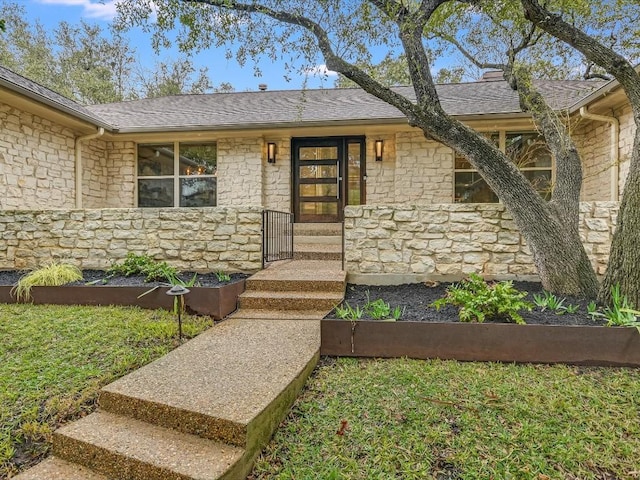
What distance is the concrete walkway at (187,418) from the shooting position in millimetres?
1716

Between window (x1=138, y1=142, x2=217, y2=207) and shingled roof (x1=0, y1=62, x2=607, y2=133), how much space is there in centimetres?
72

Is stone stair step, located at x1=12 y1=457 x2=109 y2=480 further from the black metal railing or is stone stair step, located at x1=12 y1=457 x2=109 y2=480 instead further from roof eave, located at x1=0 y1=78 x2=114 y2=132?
roof eave, located at x1=0 y1=78 x2=114 y2=132

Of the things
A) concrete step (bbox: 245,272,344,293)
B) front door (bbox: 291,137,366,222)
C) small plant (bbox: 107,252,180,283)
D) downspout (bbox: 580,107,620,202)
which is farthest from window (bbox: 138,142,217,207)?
downspout (bbox: 580,107,620,202)

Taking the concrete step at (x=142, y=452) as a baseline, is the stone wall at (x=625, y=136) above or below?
above

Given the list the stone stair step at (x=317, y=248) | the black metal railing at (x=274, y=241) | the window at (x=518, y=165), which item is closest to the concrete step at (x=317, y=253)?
the stone stair step at (x=317, y=248)

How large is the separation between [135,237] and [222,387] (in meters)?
3.71

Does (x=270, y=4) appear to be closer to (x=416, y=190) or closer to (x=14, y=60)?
(x=416, y=190)

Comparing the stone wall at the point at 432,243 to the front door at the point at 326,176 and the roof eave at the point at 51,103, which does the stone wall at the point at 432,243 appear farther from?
the roof eave at the point at 51,103

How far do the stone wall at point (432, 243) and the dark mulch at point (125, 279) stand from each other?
165 cm

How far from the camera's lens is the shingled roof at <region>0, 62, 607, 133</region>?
22.6ft

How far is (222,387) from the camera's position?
2.22 meters

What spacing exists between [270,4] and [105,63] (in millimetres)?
16371

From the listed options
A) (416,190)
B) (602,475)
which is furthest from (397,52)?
(602,475)

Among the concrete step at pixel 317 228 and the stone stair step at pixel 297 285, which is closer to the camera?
the stone stair step at pixel 297 285
